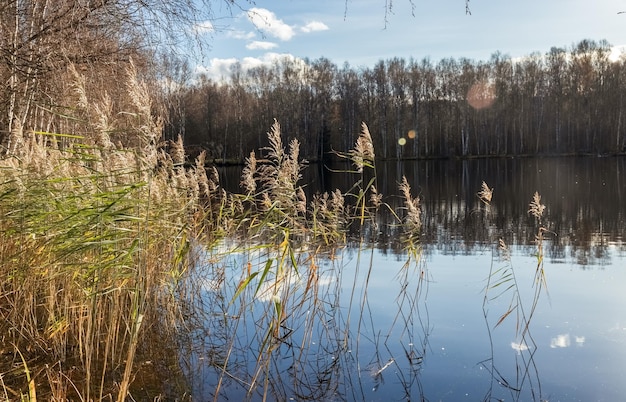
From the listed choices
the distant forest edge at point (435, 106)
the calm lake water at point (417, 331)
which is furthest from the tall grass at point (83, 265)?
the distant forest edge at point (435, 106)

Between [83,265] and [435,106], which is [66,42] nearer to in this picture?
[83,265]

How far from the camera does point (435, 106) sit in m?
54.2

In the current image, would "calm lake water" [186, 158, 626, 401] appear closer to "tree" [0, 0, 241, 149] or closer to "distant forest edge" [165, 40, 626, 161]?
"tree" [0, 0, 241, 149]

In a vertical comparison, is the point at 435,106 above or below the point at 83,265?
above

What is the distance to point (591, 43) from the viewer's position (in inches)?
2100

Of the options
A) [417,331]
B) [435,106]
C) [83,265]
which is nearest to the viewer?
[83,265]

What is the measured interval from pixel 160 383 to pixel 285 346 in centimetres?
→ 136

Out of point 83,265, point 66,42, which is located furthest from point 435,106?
point 83,265

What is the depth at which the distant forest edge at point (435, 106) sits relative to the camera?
51.8m

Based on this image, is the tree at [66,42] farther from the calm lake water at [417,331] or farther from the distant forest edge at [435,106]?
the distant forest edge at [435,106]

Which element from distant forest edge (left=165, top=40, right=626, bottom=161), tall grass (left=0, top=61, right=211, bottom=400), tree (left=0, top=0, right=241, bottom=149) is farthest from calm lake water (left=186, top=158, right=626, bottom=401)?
distant forest edge (left=165, top=40, right=626, bottom=161)

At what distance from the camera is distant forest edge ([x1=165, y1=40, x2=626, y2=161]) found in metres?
51.8

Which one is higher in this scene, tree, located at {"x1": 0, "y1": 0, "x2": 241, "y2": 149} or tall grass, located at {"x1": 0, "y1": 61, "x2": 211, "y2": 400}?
tree, located at {"x1": 0, "y1": 0, "x2": 241, "y2": 149}

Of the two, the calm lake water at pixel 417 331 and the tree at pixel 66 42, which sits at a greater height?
the tree at pixel 66 42
